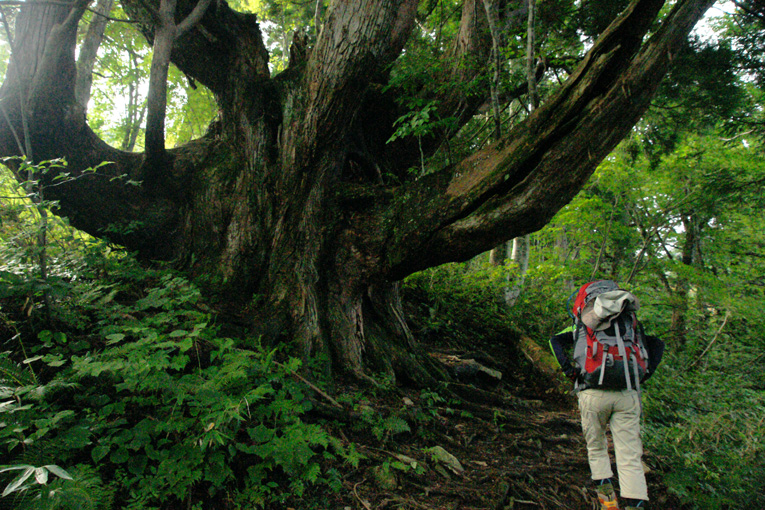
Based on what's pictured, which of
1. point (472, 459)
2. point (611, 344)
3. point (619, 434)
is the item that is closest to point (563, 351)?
point (611, 344)

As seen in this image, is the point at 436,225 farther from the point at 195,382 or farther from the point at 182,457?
the point at 182,457

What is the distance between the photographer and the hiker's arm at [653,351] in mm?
3088

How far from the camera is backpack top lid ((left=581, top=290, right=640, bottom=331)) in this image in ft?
9.55

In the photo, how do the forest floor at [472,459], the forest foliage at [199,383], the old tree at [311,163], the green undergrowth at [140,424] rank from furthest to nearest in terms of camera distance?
the old tree at [311,163] < the forest floor at [472,459] < the forest foliage at [199,383] < the green undergrowth at [140,424]

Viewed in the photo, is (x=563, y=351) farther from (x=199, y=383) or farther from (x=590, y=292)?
(x=199, y=383)

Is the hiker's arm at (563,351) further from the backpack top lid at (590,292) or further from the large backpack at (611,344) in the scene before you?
the backpack top lid at (590,292)

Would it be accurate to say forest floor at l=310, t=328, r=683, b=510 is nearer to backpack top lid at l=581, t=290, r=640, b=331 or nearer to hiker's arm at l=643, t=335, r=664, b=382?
hiker's arm at l=643, t=335, r=664, b=382

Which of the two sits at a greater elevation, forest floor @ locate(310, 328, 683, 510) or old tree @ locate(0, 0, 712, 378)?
old tree @ locate(0, 0, 712, 378)

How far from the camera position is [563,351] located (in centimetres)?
340

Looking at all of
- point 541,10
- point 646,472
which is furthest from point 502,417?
point 541,10

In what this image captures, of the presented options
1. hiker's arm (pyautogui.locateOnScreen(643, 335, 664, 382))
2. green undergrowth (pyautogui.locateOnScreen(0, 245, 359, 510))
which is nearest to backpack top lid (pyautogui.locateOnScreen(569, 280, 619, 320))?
hiker's arm (pyautogui.locateOnScreen(643, 335, 664, 382))

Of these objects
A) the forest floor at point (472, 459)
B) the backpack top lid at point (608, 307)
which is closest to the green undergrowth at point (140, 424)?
the forest floor at point (472, 459)

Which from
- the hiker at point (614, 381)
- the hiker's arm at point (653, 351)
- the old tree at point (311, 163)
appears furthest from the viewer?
the old tree at point (311, 163)

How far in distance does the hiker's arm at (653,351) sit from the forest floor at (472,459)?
1.14 metres
